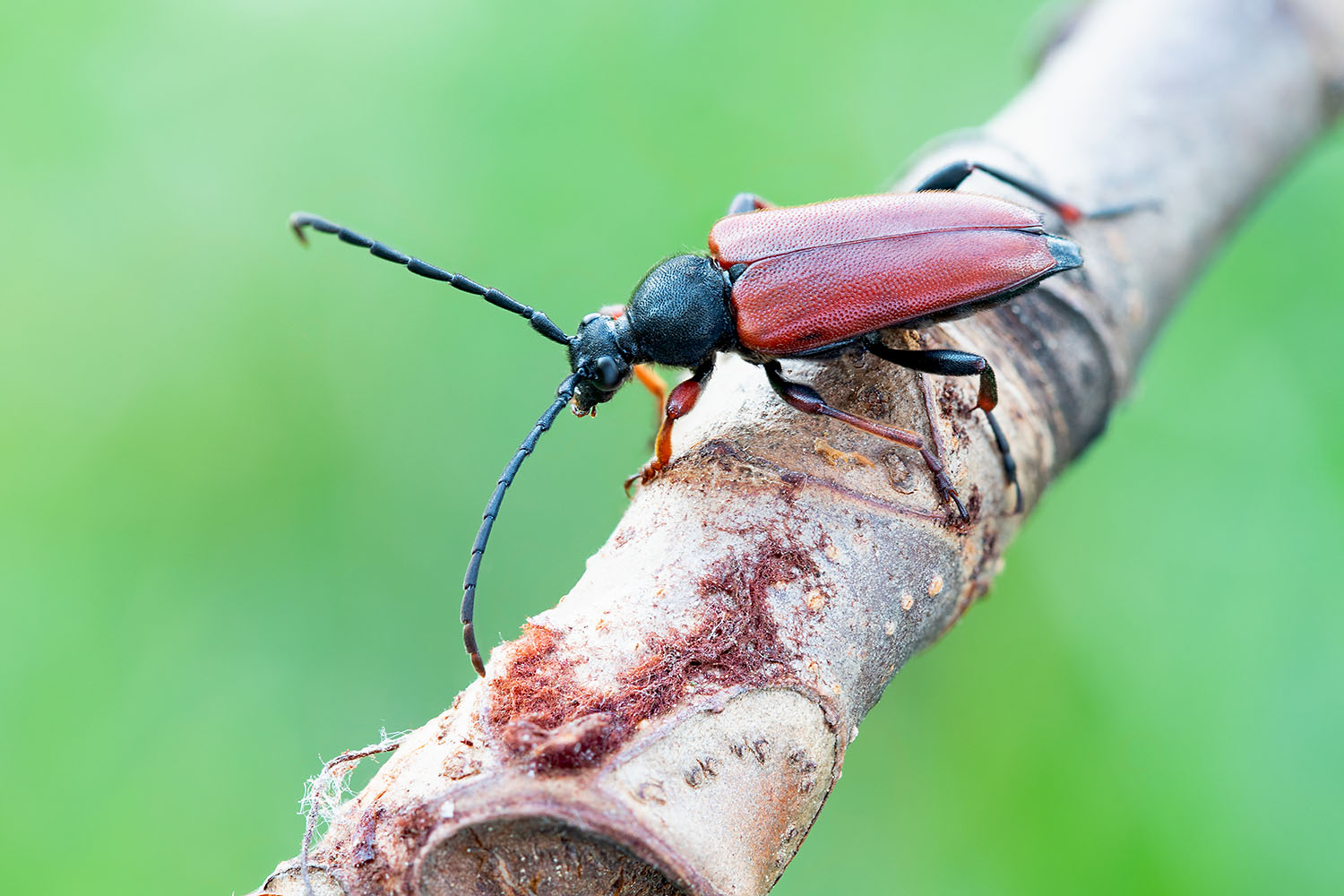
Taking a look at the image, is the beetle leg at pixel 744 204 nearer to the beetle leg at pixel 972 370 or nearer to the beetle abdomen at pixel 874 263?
the beetle abdomen at pixel 874 263

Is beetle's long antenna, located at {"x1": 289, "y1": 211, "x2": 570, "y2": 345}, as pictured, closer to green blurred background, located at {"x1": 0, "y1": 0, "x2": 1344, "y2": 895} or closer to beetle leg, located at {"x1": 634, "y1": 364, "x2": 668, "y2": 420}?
beetle leg, located at {"x1": 634, "y1": 364, "x2": 668, "y2": 420}

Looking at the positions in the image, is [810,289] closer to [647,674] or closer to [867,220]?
[867,220]

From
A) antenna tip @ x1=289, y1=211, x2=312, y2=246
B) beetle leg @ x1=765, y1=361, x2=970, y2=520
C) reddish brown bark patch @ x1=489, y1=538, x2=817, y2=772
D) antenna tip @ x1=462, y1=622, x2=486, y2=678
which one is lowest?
reddish brown bark patch @ x1=489, y1=538, x2=817, y2=772

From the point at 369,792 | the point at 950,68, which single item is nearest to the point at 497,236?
the point at 950,68

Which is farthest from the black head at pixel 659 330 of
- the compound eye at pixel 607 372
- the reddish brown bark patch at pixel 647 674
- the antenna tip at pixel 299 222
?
the reddish brown bark patch at pixel 647 674

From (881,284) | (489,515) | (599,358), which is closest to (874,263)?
(881,284)

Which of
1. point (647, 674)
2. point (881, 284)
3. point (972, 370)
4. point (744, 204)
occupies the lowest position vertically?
point (647, 674)

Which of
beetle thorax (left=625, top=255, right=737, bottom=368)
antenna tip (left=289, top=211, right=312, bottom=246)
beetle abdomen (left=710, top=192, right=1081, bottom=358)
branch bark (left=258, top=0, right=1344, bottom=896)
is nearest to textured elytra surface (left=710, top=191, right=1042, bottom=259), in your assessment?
beetle abdomen (left=710, top=192, right=1081, bottom=358)
